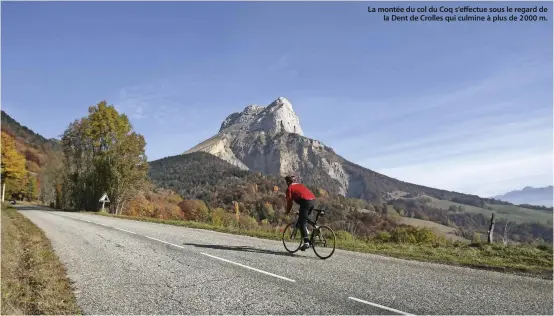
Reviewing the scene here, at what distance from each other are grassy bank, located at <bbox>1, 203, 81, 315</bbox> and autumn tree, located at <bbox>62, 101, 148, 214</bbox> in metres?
31.2

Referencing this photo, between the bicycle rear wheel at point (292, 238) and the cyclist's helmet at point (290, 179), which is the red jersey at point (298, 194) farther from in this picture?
the bicycle rear wheel at point (292, 238)

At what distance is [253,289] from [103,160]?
139ft

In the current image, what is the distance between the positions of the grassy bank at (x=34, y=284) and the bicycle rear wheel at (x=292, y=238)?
6.43 m

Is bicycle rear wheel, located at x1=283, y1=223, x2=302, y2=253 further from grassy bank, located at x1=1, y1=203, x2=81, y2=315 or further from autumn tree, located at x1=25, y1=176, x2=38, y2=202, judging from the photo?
autumn tree, located at x1=25, y1=176, x2=38, y2=202

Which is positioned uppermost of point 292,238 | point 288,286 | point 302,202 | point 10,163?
point 10,163

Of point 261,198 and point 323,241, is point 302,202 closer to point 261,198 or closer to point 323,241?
point 323,241

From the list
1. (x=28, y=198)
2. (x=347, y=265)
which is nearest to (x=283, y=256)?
(x=347, y=265)

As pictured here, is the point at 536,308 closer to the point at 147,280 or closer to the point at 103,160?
the point at 147,280

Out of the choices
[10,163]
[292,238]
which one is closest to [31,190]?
[10,163]

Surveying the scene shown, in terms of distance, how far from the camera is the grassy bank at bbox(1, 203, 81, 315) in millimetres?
6551

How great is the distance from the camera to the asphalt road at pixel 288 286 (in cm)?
629

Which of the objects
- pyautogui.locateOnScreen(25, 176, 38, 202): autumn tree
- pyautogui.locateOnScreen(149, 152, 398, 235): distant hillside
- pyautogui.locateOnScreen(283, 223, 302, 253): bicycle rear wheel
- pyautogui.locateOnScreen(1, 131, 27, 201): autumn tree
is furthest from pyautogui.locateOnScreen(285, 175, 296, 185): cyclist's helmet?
pyautogui.locateOnScreen(25, 176, 38, 202): autumn tree

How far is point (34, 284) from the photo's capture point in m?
8.24

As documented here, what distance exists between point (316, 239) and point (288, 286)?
4.13 metres
